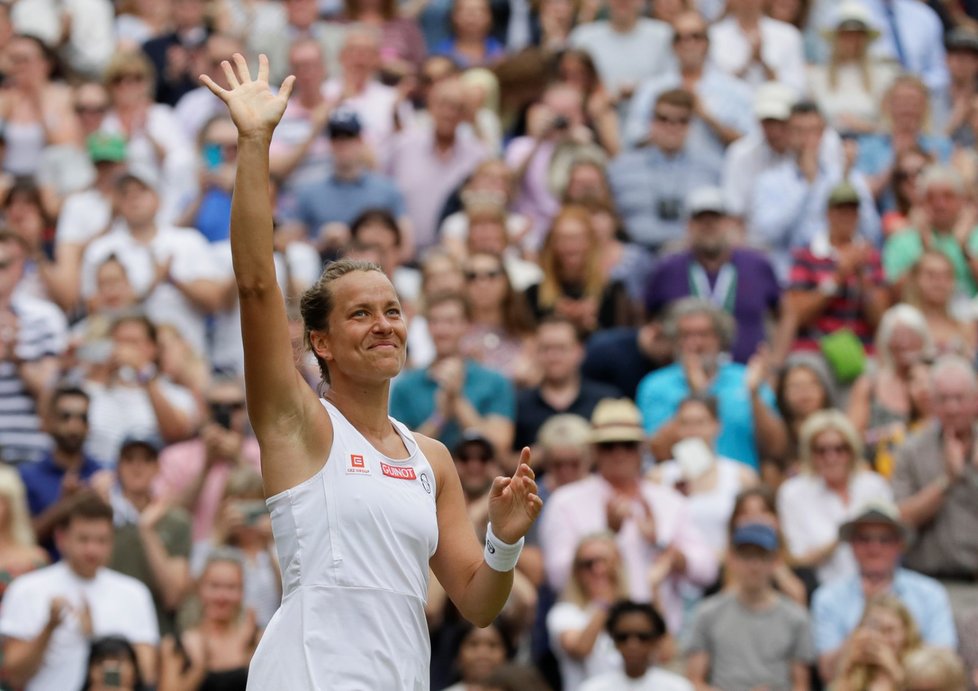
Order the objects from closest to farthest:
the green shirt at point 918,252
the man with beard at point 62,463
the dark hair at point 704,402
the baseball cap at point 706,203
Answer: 1. the man with beard at point 62,463
2. the dark hair at point 704,402
3. the baseball cap at point 706,203
4. the green shirt at point 918,252

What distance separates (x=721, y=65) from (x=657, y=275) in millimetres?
3121

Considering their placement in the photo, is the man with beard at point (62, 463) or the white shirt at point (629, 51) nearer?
the man with beard at point (62, 463)

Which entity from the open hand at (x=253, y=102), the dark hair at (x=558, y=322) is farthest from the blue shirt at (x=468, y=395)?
the open hand at (x=253, y=102)

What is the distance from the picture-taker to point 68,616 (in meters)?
9.12

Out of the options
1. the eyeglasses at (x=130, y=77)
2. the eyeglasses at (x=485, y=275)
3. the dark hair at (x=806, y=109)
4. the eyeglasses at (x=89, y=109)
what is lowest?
the eyeglasses at (x=485, y=275)

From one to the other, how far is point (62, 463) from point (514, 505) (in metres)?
5.62

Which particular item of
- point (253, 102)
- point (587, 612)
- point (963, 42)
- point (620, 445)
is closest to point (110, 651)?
point (587, 612)

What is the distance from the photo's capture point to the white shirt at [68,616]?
9.07 meters

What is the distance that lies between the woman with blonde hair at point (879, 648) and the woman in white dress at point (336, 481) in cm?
415

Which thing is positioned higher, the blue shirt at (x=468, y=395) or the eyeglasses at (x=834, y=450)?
the blue shirt at (x=468, y=395)

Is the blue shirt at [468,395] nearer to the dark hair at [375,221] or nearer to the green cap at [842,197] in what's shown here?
the dark hair at [375,221]

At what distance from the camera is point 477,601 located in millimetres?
5273

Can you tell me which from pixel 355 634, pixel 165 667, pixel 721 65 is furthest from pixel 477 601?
pixel 721 65

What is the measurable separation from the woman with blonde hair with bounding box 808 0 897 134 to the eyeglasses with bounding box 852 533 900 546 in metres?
5.43
